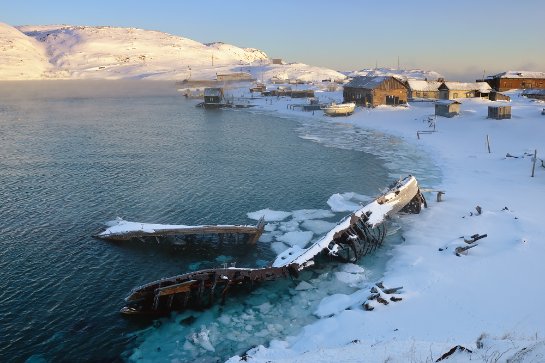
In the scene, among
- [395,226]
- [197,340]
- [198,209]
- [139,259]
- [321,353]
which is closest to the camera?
[321,353]

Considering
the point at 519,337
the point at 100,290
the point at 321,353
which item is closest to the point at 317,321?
the point at 321,353

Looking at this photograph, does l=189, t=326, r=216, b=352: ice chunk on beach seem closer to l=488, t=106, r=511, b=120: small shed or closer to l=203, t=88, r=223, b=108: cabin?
l=488, t=106, r=511, b=120: small shed

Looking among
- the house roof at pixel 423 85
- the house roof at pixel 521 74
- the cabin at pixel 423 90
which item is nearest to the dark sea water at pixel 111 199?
the cabin at pixel 423 90

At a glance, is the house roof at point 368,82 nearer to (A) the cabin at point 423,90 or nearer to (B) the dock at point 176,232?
(A) the cabin at point 423,90

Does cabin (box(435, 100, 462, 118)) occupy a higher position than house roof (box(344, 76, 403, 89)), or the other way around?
house roof (box(344, 76, 403, 89))

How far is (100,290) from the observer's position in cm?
2214

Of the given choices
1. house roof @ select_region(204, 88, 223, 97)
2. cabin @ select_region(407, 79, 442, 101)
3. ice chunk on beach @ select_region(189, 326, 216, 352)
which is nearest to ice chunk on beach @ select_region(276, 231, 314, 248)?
ice chunk on beach @ select_region(189, 326, 216, 352)

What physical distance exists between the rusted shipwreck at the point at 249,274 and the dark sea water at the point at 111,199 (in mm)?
1295

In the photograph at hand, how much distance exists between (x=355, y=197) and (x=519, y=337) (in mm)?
21345

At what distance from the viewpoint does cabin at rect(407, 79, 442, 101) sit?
312ft

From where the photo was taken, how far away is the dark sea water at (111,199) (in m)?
19.7

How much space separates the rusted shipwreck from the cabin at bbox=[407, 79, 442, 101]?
7242 cm

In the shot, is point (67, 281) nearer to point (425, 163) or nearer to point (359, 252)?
point (359, 252)

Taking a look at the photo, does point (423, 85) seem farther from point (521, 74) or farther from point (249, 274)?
point (249, 274)
